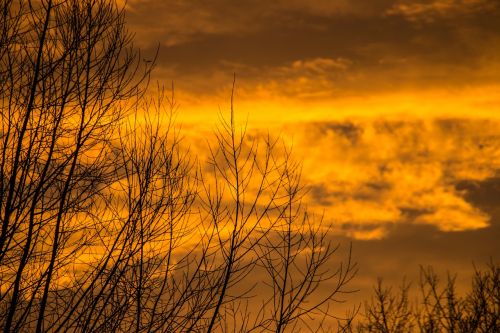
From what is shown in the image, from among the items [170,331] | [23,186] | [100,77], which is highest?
[100,77]

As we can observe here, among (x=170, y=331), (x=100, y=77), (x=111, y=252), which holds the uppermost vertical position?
(x=100, y=77)

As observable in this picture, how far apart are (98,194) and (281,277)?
212 centimetres

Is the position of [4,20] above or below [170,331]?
above

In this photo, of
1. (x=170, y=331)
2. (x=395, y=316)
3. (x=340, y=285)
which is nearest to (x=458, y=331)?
(x=395, y=316)

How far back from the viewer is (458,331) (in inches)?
793

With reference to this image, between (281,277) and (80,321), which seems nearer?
(80,321)

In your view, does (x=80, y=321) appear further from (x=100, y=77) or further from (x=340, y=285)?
(x=340, y=285)

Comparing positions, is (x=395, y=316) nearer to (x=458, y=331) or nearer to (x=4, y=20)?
(x=458, y=331)

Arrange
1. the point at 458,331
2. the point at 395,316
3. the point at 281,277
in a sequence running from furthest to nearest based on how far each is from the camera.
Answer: the point at 395,316, the point at 458,331, the point at 281,277

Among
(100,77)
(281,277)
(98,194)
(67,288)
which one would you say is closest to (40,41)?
(100,77)

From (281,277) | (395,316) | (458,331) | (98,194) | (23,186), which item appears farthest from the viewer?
(395,316)

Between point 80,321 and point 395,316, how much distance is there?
1737 centimetres

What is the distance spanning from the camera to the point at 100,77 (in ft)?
20.9

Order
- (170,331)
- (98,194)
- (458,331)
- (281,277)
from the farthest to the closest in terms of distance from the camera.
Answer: (458,331) < (281,277) < (98,194) < (170,331)
